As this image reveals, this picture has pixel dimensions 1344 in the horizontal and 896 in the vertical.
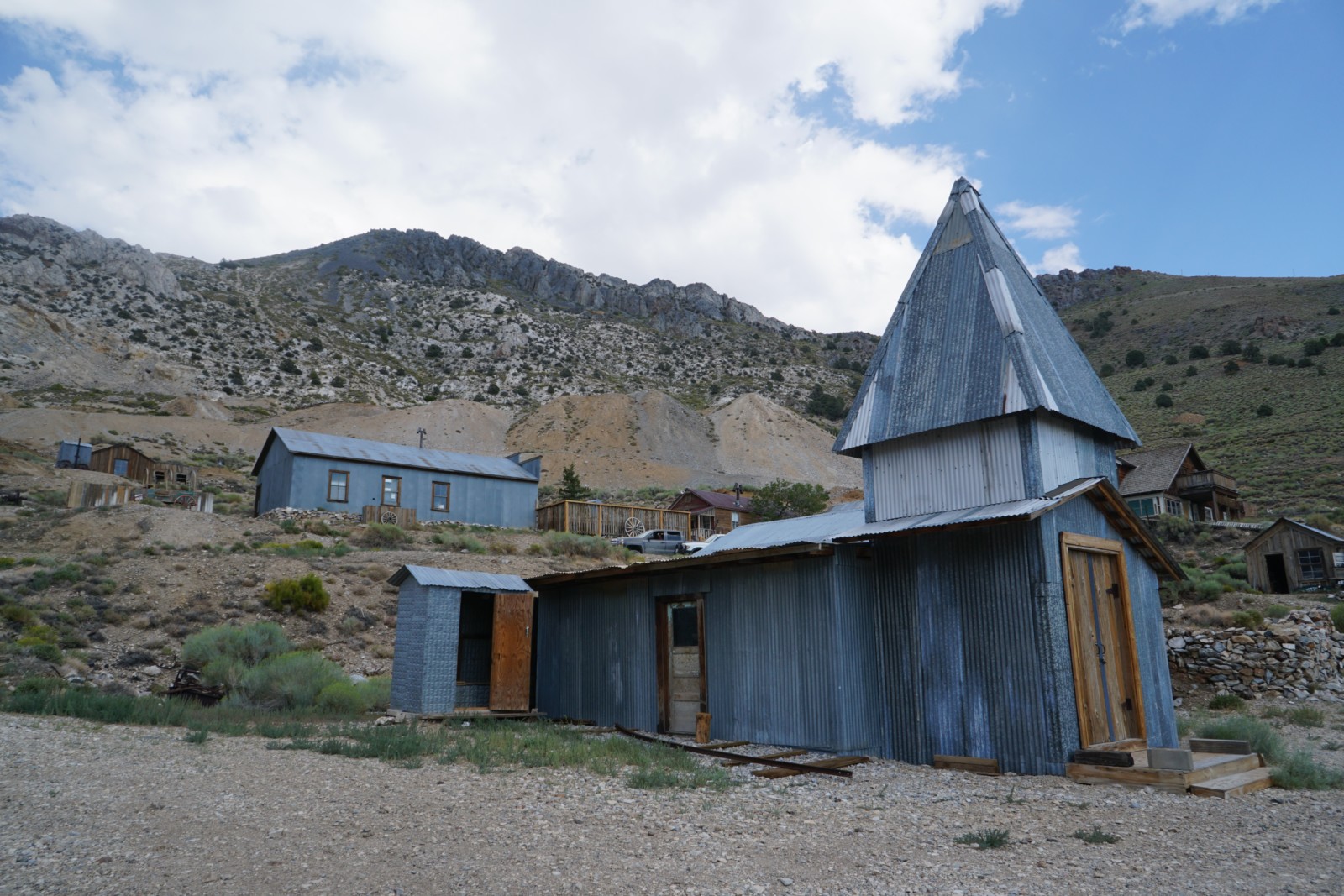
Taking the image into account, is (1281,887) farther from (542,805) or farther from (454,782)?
(454,782)

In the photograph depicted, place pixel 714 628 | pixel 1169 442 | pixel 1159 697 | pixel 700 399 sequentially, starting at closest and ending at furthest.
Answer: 1. pixel 1159 697
2. pixel 714 628
3. pixel 1169 442
4. pixel 700 399

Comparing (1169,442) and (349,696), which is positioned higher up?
(1169,442)

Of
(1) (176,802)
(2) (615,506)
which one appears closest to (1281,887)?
(1) (176,802)

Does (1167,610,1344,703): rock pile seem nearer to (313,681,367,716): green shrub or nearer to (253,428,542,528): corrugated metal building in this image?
(313,681,367,716): green shrub

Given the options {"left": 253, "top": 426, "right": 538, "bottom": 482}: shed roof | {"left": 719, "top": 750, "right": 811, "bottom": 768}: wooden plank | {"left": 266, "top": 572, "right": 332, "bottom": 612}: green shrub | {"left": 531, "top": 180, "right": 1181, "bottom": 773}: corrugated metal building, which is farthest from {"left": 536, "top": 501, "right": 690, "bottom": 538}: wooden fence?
{"left": 719, "top": 750, "right": 811, "bottom": 768}: wooden plank

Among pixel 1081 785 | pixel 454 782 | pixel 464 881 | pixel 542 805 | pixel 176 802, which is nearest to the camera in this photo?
pixel 464 881

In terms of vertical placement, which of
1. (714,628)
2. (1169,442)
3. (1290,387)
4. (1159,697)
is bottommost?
(1159,697)

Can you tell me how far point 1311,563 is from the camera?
2461cm

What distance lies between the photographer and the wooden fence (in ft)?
126

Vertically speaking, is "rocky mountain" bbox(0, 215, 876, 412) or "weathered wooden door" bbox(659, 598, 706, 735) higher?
"rocky mountain" bbox(0, 215, 876, 412)

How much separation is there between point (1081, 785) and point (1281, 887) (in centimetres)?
395

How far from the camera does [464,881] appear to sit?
5.14 meters

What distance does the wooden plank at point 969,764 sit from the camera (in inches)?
405

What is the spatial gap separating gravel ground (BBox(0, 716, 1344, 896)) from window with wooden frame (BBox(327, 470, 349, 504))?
25510 millimetres
